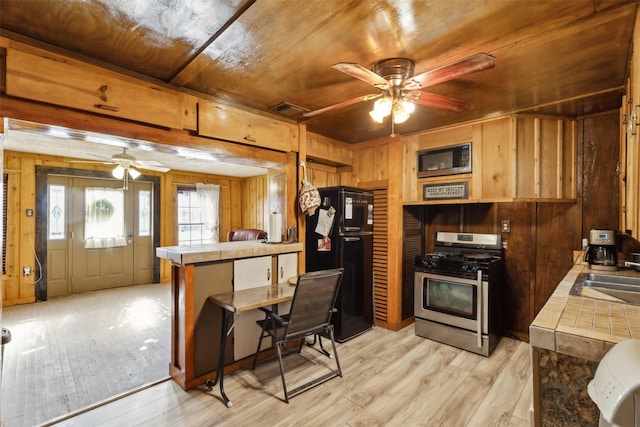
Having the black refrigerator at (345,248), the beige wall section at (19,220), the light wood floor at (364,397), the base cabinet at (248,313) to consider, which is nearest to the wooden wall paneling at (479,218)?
the black refrigerator at (345,248)

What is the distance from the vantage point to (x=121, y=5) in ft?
4.72

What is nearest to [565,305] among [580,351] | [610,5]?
[580,351]

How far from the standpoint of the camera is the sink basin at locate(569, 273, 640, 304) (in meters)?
1.69

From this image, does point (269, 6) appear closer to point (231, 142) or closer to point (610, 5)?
point (231, 142)

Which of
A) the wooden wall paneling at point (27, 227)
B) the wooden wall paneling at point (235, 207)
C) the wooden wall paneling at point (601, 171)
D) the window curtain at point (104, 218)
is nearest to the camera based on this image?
the wooden wall paneling at point (601, 171)

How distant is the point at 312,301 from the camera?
2.30 m

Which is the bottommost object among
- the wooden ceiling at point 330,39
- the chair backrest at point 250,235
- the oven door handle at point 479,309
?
the oven door handle at point 479,309

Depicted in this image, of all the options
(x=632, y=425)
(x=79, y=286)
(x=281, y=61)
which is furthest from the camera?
(x=79, y=286)

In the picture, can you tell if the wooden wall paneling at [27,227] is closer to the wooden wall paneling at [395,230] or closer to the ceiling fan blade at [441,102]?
Answer: the wooden wall paneling at [395,230]

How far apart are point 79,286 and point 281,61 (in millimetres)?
5569

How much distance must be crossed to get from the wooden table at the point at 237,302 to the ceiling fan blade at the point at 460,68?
1789 millimetres

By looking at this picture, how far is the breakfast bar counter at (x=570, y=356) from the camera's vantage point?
1080 millimetres

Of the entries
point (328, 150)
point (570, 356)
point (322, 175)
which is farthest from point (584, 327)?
point (322, 175)

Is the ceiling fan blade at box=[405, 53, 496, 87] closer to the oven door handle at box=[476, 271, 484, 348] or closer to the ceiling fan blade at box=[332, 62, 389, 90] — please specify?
the ceiling fan blade at box=[332, 62, 389, 90]
